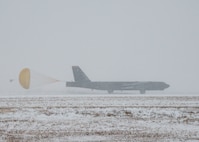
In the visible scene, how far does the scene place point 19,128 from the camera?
602 inches

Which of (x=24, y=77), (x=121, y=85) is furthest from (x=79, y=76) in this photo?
(x=24, y=77)

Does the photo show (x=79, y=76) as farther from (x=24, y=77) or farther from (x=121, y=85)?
(x=24, y=77)

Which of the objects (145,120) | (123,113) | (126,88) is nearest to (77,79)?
(126,88)

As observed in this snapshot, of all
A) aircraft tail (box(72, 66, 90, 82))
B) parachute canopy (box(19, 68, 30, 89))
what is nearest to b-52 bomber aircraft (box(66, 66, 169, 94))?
aircraft tail (box(72, 66, 90, 82))

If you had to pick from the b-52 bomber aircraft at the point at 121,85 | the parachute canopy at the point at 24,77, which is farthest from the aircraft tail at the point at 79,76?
the parachute canopy at the point at 24,77

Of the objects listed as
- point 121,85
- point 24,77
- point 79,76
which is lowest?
point 121,85

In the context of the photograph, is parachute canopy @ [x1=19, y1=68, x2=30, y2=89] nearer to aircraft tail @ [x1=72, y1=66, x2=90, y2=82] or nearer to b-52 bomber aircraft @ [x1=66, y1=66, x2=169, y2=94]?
b-52 bomber aircraft @ [x1=66, y1=66, x2=169, y2=94]

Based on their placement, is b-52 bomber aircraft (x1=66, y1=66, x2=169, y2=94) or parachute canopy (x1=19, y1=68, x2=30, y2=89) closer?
parachute canopy (x1=19, y1=68, x2=30, y2=89)

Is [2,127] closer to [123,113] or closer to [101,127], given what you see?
[101,127]

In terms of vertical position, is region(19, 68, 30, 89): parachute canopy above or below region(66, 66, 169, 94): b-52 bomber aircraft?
above

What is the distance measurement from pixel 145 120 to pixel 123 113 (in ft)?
12.4

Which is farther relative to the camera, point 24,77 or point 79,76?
point 79,76

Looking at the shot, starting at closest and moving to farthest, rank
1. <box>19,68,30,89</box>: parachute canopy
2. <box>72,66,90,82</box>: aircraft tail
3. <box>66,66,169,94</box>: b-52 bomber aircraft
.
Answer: <box>19,68,30,89</box>: parachute canopy → <box>66,66,169,94</box>: b-52 bomber aircraft → <box>72,66,90,82</box>: aircraft tail

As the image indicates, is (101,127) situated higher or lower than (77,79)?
lower
